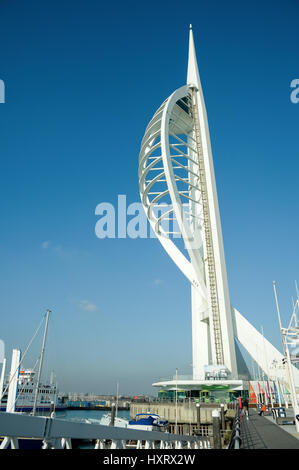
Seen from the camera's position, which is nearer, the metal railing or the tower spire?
the metal railing

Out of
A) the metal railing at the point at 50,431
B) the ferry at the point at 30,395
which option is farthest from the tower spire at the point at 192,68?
the ferry at the point at 30,395

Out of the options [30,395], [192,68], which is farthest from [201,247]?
[30,395]

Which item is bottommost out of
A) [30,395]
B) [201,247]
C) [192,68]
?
[30,395]

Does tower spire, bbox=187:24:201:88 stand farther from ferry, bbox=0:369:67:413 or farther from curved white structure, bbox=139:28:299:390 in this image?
ferry, bbox=0:369:67:413

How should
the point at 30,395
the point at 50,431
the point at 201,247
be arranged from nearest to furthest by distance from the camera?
the point at 50,431
the point at 201,247
the point at 30,395

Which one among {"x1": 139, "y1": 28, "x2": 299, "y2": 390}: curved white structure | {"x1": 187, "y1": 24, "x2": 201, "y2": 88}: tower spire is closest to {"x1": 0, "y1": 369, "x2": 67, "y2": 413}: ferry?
{"x1": 139, "y1": 28, "x2": 299, "y2": 390}: curved white structure

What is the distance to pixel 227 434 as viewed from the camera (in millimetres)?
15359

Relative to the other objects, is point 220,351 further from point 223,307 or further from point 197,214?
point 197,214

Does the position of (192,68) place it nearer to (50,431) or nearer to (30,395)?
(50,431)

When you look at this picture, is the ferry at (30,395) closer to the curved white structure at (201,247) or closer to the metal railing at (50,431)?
the curved white structure at (201,247)

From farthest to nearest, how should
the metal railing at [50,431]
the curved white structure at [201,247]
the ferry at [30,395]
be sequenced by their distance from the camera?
1. the ferry at [30,395]
2. the curved white structure at [201,247]
3. the metal railing at [50,431]

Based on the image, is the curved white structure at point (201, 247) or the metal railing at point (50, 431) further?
the curved white structure at point (201, 247)
